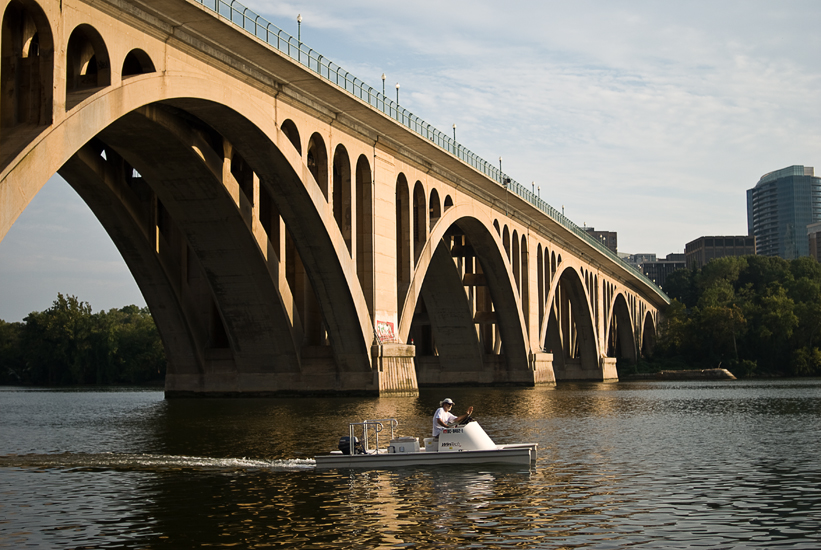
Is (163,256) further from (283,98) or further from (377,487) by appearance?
(377,487)

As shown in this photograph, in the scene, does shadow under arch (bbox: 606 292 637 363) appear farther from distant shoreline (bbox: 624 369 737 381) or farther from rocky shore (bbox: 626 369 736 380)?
rocky shore (bbox: 626 369 736 380)

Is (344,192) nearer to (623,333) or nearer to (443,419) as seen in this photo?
(443,419)

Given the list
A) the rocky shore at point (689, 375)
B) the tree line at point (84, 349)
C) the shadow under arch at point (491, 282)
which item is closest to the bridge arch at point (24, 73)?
the shadow under arch at point (491, 282)

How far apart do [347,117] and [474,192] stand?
74.0 feet

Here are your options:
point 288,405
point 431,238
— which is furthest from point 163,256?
point 431,238

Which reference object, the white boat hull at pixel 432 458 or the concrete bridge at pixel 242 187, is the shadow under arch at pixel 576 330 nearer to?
the concrete bridge at pixel 242 187

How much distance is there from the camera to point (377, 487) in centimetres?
1902

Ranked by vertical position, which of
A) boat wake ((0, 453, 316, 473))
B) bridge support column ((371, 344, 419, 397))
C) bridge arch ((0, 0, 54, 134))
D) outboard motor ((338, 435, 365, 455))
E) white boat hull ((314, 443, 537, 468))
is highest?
bridge arch ((0, 0, 54, 134))

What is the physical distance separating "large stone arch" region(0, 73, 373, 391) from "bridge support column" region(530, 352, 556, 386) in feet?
110

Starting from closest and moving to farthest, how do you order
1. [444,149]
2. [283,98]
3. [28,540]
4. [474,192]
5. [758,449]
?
[28,540] < [758,449] < [283,98] < [444,149] < [474,192]

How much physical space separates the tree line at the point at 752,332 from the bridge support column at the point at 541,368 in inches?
2012

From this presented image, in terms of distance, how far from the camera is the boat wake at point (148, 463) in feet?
72.7

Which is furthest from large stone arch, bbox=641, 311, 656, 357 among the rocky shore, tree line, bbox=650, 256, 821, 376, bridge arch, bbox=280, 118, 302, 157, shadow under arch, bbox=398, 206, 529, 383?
bridge arch, bbox=280, 118, 302, 157

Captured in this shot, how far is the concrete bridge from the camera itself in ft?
96.0
